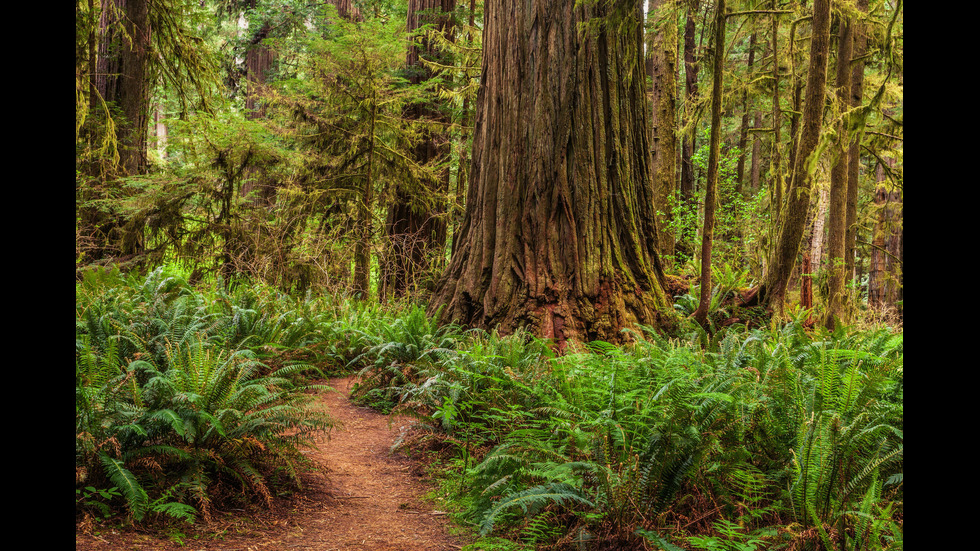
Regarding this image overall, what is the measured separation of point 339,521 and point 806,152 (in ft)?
21.2

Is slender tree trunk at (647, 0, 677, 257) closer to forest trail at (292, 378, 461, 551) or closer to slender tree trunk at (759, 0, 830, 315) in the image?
slender tree trunk at (759, 0, 830, 315)

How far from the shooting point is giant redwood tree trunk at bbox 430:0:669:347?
603 centimetres

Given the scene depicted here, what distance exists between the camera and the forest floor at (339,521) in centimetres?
278

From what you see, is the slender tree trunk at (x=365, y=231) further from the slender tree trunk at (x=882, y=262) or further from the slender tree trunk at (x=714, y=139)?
the slender tree trunk at (x=882, y=262)

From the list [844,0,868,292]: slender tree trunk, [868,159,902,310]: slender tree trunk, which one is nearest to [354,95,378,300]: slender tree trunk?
[844,0,868,292]: slender tree trunk

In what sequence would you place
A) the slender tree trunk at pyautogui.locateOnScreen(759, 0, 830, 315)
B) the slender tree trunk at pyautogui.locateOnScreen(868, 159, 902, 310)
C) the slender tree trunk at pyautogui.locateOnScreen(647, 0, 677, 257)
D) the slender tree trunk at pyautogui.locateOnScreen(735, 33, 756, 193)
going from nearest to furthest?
the slender tree trunk at pyautogui.locateOnScreen(759, 0, 830, 315)
the slender tree trunk at pyautogui.locateOnScreen(647, 0, 677, 257)
the slender tree trunk at pyautogui.locateOnScreen(735, 33, 756, 193)
the slender tree trunk at pyautogui.locateOnScreen(868, 159, 902, 310)

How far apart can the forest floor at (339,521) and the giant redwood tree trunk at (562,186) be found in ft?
7.31

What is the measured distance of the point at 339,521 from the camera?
3.32 meters

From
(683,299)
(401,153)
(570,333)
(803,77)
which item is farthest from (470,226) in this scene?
(803,77)

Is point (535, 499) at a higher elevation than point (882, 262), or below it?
below

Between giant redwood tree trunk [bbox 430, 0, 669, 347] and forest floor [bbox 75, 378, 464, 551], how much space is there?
7.31 ft

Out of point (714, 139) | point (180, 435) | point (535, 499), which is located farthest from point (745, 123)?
point (180, 435)

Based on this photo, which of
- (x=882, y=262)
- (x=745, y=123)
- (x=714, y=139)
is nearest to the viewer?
(x=714, y=139)

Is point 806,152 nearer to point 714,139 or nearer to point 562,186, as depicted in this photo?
point 714,139
